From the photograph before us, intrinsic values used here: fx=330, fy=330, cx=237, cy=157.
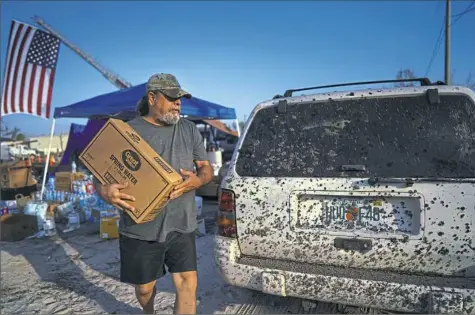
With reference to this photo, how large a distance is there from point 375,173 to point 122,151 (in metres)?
1.74

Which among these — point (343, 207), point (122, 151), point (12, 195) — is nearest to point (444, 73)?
point (343, 207)

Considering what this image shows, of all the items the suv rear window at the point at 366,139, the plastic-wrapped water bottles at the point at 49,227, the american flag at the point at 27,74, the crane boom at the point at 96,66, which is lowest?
the plastic-wrapped water bottles at the point at 49,227

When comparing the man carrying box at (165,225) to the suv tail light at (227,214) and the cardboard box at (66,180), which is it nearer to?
the suv tail light at (227,214)

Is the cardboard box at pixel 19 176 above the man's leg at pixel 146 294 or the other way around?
above

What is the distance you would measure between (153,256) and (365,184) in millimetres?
1559

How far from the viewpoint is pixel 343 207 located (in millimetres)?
2279

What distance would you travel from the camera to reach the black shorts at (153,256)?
7.72ft

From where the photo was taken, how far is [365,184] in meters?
2.20

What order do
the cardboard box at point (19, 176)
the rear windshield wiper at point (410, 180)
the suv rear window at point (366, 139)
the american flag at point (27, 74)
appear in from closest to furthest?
the rear windshield wiper at point (410, 180), the suv rear window at point (366, 139), the cardboard box at point (19, 176), the american flag at point (27, 74)

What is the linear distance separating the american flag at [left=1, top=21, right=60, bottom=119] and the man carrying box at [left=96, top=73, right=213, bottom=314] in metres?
8.37

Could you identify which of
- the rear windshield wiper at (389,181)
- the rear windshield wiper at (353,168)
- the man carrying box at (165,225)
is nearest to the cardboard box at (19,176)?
the man carrying box at (165,225)

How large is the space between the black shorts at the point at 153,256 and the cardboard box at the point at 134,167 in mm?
247

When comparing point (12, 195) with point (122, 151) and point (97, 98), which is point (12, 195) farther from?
point (122, 151)

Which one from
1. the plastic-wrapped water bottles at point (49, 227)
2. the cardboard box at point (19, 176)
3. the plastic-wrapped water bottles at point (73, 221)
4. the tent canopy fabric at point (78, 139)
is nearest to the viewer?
the plastic-wrapped water bottles at point (49, 227)
